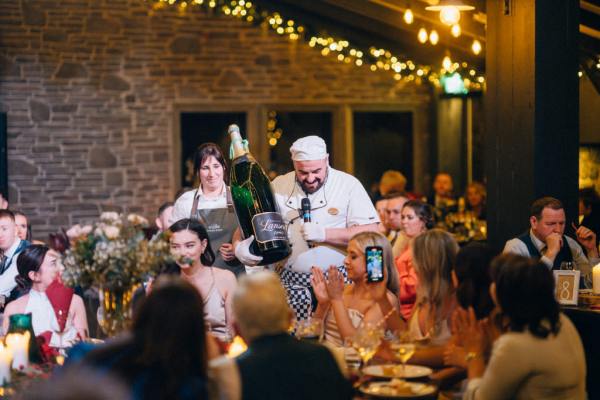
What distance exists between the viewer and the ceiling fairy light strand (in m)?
11.4

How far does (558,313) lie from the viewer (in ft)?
10.6

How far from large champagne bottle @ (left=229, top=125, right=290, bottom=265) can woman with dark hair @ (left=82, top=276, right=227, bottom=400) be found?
77.3 inches

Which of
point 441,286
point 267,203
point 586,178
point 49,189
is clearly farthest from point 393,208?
point 49,189

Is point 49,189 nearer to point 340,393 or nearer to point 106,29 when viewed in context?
point 106,29

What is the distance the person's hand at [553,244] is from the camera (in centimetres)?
558

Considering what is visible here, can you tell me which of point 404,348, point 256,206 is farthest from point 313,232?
point 404,348

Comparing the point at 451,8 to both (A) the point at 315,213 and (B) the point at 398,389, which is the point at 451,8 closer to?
(A) the point at 315,213

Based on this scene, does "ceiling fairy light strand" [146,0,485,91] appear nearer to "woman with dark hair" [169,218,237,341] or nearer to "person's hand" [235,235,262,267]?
"person's hand" [235,235,262,267]

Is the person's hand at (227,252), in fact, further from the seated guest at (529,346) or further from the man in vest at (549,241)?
the seated guest at (529,346)

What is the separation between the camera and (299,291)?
5.34 metres

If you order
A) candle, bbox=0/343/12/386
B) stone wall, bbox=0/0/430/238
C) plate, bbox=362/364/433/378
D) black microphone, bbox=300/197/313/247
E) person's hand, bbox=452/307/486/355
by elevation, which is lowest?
plate, bbox=362/364/433/378

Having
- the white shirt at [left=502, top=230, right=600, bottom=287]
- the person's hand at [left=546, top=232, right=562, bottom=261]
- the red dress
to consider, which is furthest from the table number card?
the red dress

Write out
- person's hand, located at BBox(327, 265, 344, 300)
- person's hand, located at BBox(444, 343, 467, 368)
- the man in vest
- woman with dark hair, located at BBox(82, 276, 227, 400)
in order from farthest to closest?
the man in vest
person's hand, located at BBox(327, 265, 344, 300)
person's hand, located at BBox(444, 343, 467, 368)
woman with dark hair, located at BBox(82, 276, 227, 400)

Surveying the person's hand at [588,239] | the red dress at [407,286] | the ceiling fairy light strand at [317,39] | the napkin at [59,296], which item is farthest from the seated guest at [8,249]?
the ceiling fairy light strand at [317,39]
